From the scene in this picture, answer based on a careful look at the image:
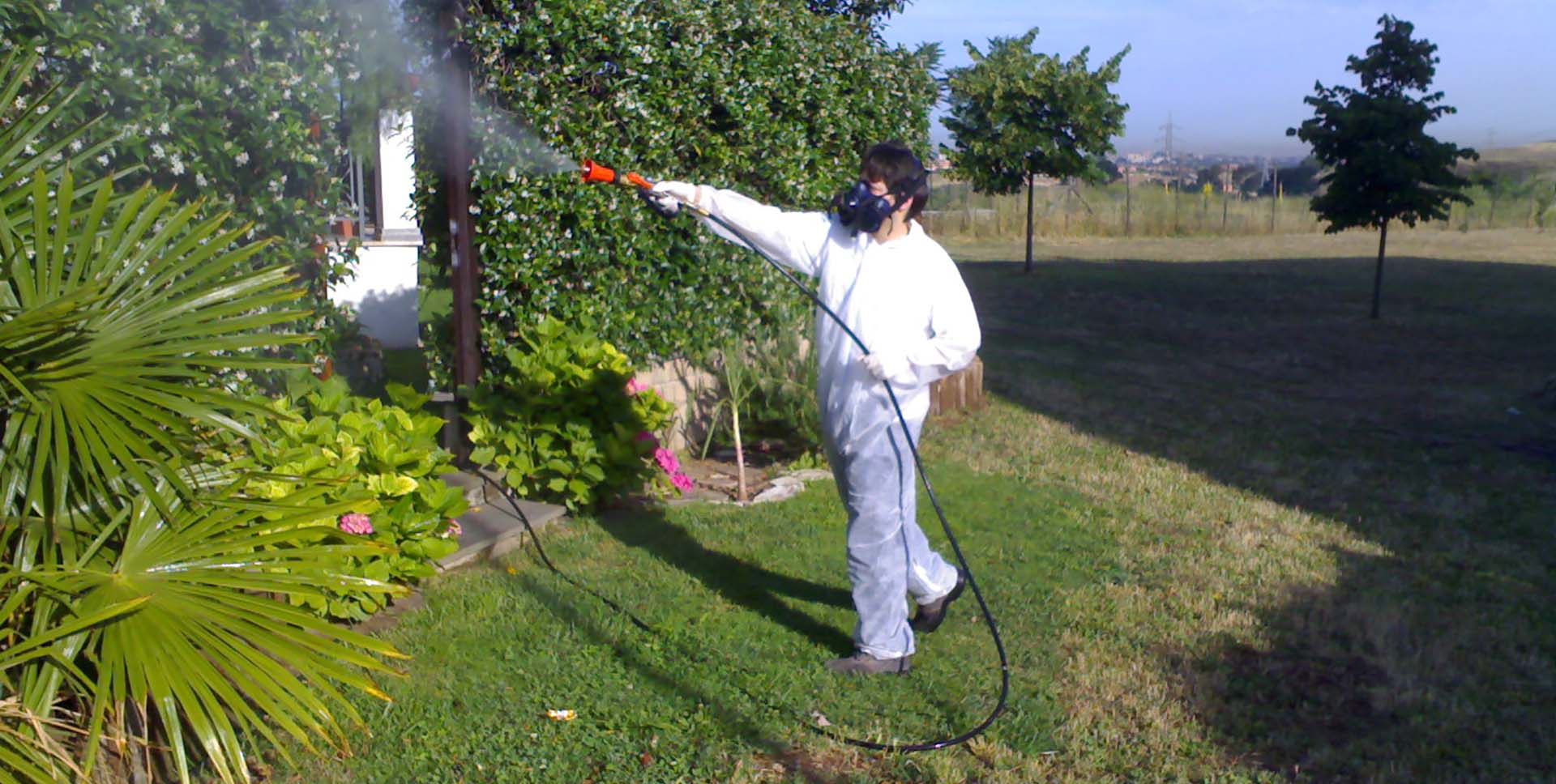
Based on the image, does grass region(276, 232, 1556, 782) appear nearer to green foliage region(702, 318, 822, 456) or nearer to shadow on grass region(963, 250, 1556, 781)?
shadow on grass region(963, 250, 1556, 781)

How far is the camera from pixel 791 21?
25.6ft

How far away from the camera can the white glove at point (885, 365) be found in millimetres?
4309

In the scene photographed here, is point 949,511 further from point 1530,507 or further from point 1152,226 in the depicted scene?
point 1152,226

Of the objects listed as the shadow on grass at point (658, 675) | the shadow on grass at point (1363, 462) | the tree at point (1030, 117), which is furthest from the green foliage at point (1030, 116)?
the shadow on grass at point (658, 675)

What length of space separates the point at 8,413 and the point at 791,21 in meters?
5.41

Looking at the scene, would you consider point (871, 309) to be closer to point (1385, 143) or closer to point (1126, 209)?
point (1385, 143)

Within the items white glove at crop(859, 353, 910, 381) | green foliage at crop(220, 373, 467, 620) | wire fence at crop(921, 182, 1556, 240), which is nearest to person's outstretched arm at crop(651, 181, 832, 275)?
white glove at crop(859, 353, 910, 381)

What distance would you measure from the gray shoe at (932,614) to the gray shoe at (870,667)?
327 millimetres

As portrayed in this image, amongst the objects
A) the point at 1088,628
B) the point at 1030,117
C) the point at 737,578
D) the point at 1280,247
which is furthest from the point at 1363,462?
the point at 1280,247

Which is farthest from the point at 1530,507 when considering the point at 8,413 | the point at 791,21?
the point at 8,413

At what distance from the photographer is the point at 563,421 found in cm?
627

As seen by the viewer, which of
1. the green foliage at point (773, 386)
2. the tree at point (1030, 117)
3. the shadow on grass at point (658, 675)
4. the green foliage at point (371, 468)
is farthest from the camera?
the tree at point (1030, 117)

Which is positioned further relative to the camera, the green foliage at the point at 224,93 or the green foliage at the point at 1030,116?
the green foliage at the point at 1030,116

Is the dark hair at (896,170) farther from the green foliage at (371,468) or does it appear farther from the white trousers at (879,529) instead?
the green foliage at (371,468)
